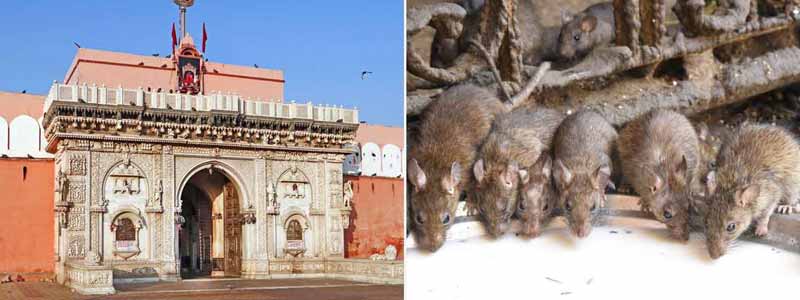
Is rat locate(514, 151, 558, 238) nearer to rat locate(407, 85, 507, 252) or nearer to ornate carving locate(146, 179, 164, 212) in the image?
rat locate(407, 85, 507, 252)

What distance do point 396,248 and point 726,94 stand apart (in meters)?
7.78

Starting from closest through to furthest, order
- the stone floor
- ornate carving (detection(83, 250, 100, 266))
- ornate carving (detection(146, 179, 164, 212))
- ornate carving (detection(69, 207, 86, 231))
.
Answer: the stone floor, ornate carving (detection(83, 250, 100, 266)), ornate carving (detection(69, 207, 86, 231)), ornate carving (detection(146, 179, 164, 212))

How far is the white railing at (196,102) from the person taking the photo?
9898mm

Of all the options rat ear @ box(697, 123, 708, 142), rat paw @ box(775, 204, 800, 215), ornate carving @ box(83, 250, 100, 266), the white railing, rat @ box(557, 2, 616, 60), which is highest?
the white railing

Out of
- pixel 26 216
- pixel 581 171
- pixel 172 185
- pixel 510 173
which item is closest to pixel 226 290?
pixel 172 185

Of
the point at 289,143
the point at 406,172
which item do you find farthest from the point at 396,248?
the point at 406,172

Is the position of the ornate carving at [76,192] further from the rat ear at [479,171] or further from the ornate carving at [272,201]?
the rat ear at [479,171]

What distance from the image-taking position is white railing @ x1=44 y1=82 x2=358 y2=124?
32.5 ft

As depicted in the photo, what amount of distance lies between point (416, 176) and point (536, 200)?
2.22 ft

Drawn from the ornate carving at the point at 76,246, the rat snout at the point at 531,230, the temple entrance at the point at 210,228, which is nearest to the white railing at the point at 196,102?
the temple entrance at the point at 210,228

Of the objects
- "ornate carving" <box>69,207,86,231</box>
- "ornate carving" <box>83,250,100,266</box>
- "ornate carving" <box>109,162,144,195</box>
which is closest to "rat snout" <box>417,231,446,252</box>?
"ornate carving" <box>83,250,100,266</box>

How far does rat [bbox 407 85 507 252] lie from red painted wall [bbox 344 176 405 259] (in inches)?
292

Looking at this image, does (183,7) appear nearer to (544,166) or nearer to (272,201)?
(272,201)

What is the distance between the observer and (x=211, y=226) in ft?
41.5
